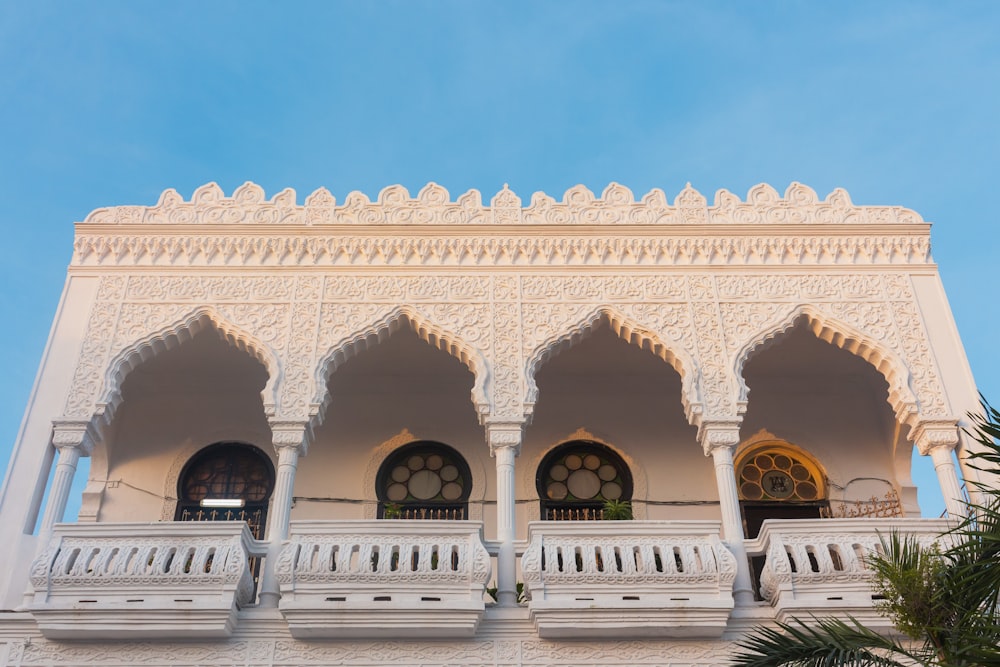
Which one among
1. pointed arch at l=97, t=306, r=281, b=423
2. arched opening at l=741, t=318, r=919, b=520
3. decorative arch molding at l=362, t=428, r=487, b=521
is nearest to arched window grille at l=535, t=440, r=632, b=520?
decorative arch molding at l=362, t=428, r=487, b=521

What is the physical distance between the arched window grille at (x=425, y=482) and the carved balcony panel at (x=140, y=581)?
272 cm

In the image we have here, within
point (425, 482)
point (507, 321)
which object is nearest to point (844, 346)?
point (507, 321)

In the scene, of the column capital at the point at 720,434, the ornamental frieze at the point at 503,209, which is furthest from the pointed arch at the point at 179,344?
the column capital at the point at 720,434

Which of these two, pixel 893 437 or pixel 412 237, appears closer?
pixel 412 237

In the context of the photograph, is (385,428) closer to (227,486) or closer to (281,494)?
(227,486)

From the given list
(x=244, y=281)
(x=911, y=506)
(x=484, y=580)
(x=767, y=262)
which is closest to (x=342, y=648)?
(x=484, y=580)

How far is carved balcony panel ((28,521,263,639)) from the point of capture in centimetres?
746

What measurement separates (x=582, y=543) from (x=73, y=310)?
513 centimetres

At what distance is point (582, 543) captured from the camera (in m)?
7.91

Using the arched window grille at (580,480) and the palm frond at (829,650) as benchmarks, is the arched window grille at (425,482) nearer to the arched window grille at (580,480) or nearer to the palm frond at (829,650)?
the arched window grille at (580,480)

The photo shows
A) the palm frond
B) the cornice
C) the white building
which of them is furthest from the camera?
the cornice

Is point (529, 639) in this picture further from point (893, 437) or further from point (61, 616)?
point (893, 437)

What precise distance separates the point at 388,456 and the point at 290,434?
2334 millimetres

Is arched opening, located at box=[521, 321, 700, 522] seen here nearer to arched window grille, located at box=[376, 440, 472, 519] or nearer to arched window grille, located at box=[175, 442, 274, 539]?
arched window grille, located at box=[376, 440, 472, 519]
